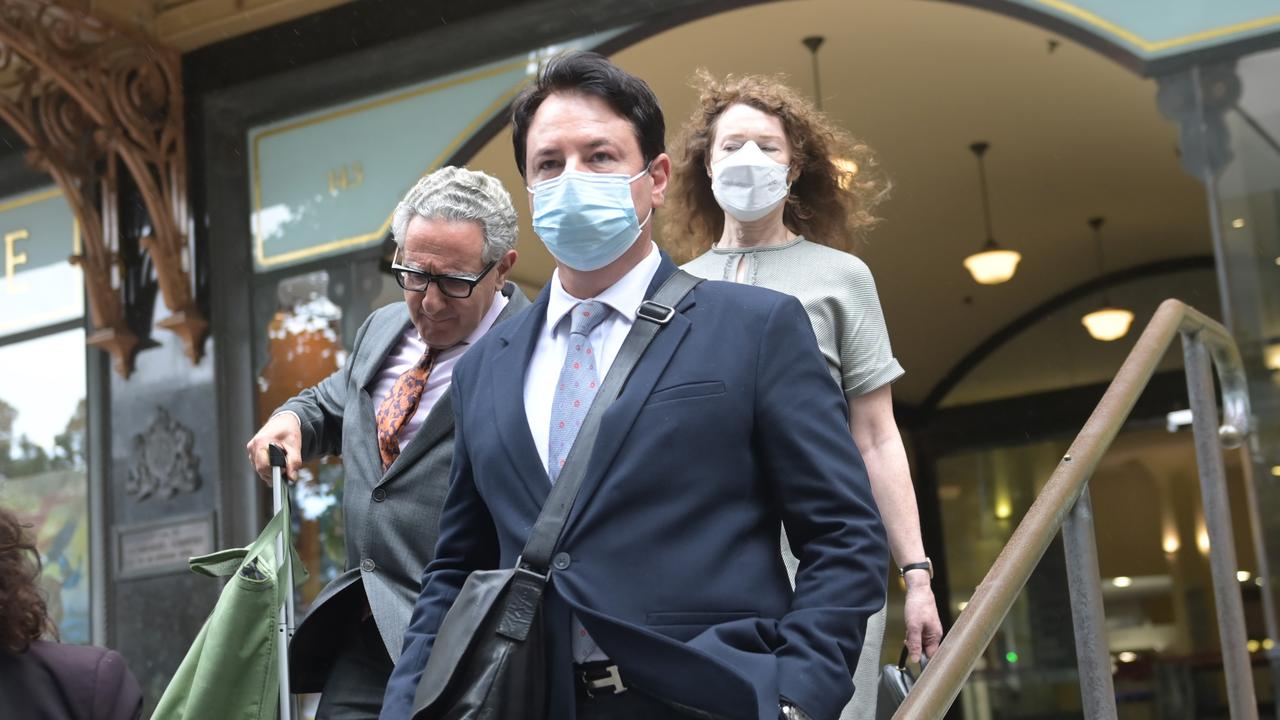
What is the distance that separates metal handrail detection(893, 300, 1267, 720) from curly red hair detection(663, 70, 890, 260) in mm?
709

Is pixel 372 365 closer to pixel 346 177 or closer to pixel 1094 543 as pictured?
pixel 1094 543

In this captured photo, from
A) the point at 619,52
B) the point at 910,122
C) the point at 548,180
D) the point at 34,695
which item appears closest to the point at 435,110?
the point at 619,52

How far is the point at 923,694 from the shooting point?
184 cm

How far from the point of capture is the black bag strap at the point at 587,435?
189 cm

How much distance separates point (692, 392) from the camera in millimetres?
Answer: 1934

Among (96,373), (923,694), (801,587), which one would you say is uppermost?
(96,373)

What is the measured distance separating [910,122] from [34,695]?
6.72 meters

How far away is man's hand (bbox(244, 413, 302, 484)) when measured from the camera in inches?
110

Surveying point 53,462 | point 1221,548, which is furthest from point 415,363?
point 53,462

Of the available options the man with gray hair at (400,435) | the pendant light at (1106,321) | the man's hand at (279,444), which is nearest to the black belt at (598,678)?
the man with gray hair at (400,435)

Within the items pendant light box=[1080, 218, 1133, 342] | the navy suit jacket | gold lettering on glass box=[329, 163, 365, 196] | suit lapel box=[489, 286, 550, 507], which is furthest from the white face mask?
pendant light box=[1080, 218, 1133, 342]

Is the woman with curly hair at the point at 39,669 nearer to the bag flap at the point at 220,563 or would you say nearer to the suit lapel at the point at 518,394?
the bag flap at the point at 220,563

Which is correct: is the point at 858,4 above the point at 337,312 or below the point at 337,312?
above

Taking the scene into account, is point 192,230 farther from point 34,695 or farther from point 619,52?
point 34,695
